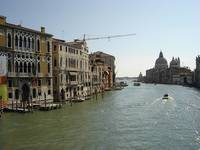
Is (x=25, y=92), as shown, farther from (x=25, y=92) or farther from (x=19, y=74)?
(x=19, y=74)

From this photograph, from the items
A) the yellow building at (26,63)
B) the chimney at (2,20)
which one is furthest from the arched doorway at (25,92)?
the chimney at (2,20)

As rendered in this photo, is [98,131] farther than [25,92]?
No

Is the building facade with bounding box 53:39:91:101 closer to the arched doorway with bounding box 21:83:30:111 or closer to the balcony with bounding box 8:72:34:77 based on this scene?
the arched doorway with bounding box 21:83:30:111

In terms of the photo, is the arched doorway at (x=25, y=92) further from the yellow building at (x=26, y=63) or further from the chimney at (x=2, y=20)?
the chimney at (x=2, y=20)

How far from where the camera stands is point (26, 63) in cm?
4028

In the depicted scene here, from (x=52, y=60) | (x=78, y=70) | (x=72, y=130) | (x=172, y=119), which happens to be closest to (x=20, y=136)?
→ (x=72, y=130)

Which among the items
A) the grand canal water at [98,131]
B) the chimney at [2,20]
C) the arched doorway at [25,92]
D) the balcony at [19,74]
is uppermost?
the chimney at [2,20]

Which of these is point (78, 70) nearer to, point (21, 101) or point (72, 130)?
point (21, 101)

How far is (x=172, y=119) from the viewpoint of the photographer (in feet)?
103

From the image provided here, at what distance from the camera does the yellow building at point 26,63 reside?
3769 centimetres

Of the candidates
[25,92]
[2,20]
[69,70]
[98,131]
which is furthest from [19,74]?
[98,131]

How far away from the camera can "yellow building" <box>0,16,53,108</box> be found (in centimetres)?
3769

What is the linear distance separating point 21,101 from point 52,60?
11.0 m

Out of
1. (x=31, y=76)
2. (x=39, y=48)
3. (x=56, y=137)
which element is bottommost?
(x=56, y=137)
